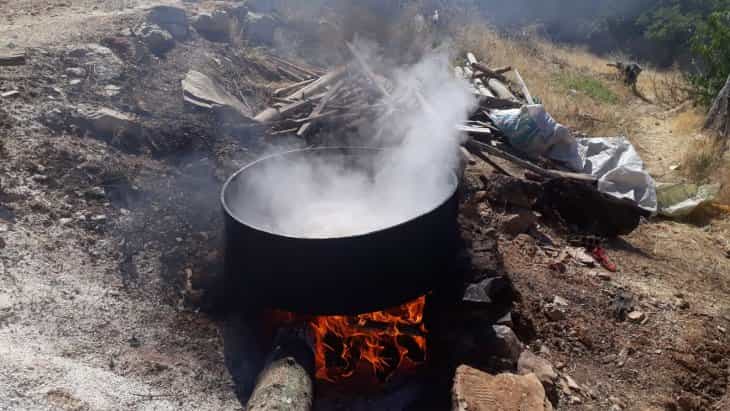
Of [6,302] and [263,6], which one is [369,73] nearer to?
[263,6]

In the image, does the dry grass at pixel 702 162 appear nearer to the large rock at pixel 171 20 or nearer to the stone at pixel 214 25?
the stone at pixel 214 25

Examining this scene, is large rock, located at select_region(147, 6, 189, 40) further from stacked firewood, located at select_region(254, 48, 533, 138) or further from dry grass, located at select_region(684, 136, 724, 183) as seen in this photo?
dry grass, located at select_region(684, 136, 724, 183)

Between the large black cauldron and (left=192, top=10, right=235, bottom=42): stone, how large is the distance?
7798 mm

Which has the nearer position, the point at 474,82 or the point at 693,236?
the point at 693,236

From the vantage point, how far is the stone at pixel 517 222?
594cm

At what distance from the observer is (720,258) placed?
640 centimetres

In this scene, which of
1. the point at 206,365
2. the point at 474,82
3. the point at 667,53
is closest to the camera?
the point at 206,365

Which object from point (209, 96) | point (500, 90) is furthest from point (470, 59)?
point (209, 96)

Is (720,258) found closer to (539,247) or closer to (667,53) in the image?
(539,247)

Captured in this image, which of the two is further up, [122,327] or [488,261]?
[488,261]

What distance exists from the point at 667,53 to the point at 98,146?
83.2ft

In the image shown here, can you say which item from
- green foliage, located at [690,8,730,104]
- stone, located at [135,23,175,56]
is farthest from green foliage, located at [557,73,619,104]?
stone, located at [135,23,175,56]

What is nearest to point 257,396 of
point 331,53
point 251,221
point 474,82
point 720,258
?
point 251,221

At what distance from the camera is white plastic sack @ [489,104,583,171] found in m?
7.18
